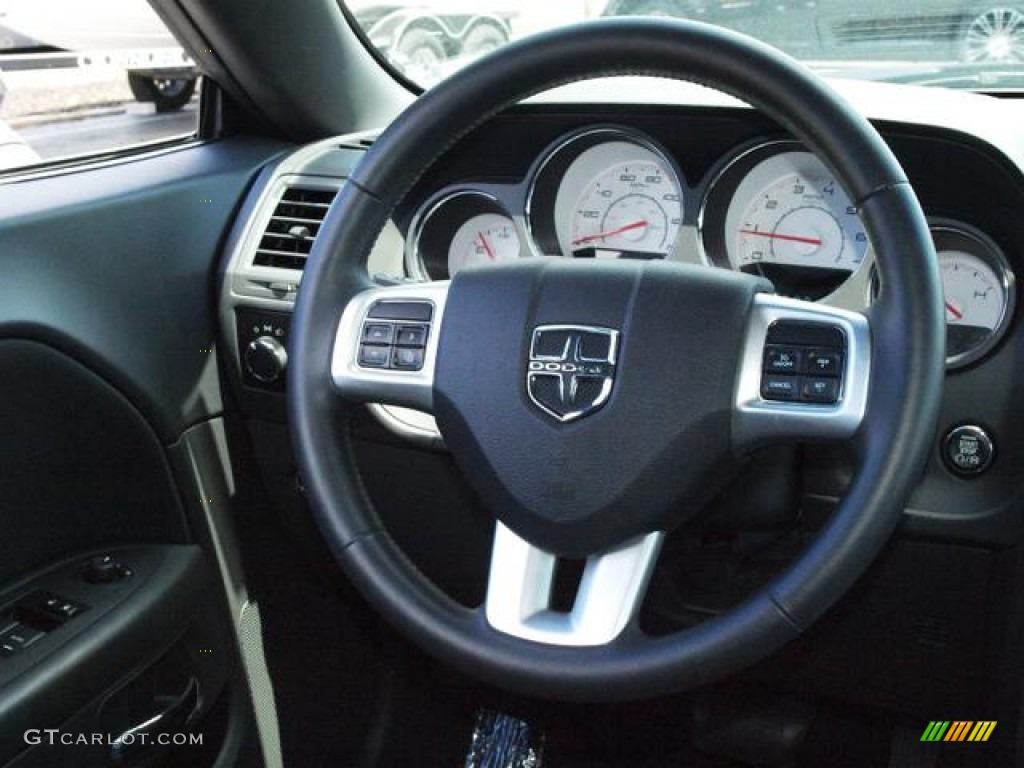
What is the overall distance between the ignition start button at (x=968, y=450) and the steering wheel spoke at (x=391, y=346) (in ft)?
2.03

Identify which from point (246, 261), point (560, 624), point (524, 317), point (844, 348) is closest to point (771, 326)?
point (844, 348)

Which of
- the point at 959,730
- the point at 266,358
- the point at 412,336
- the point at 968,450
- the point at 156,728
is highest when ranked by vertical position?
the point at 412,336

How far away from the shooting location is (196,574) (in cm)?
162

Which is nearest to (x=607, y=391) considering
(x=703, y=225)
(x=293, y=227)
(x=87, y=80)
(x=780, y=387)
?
(x=780, y=387)

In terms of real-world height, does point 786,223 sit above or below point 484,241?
above

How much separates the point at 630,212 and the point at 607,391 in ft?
1.95

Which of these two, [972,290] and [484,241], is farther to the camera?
[484,241]

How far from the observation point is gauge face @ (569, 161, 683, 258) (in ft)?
5.05

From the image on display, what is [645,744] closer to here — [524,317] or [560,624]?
[560,624]

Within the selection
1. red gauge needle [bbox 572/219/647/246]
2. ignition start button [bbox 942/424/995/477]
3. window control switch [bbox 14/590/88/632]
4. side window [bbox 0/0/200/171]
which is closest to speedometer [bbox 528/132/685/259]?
red gauge needle [bbox 572/219/647/246]

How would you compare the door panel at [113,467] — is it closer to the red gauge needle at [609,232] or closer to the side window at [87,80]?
the side window at [87,80]

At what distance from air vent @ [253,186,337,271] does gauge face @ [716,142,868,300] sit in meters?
0.55

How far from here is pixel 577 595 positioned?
3.50ft

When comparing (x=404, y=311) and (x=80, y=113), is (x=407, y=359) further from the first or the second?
(x=80, y=113)
